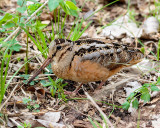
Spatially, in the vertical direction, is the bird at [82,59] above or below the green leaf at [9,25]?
below

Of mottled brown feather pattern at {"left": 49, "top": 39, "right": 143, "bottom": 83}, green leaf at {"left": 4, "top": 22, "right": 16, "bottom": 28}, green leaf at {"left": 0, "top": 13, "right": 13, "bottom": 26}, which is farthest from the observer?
mottled brown feather pattern at {"left": 49, "top": 39, "right": 143, "bottom": 83}

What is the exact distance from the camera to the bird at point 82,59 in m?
3.75

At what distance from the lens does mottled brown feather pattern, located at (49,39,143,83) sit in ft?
12.3

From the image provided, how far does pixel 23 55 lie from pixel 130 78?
6.55 feet

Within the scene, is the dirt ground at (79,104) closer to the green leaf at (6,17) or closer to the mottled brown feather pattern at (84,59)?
the mottled brown feather pattern at (84,59)

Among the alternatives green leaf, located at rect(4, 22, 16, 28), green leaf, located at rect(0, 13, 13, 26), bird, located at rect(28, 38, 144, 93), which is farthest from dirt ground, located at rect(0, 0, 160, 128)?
green leaf, located at rect(0, 13, 13, 26)

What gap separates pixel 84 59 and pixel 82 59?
30 millimetres

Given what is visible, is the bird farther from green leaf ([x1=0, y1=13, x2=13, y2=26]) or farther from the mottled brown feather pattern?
green leaf ([x1=0, y1=13, x2=13, y2=26])

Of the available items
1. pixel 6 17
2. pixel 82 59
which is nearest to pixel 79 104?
pixel 82 59

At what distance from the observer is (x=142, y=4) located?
689cm

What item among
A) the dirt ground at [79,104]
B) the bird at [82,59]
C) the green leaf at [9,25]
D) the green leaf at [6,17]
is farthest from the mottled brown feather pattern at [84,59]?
the green leaf at [6,17]

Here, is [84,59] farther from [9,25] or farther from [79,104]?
[9,25]

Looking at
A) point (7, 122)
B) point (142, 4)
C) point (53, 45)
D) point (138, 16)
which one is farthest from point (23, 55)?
point (142, 4)

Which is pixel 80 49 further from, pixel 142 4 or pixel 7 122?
pixel 142 4
